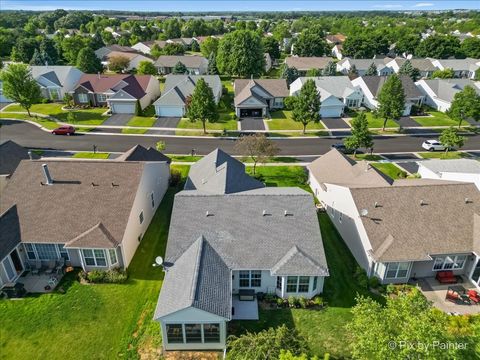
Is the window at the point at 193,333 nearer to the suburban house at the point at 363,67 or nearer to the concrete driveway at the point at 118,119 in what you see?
the concrete driveway at the point at 118,119

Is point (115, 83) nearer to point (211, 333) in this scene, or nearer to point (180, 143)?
point (180, 143)

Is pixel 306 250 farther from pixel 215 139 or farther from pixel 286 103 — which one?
pixel 286 103

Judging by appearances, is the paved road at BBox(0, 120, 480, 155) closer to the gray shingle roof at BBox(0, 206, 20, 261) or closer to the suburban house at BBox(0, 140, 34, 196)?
the suburban house at BBox(0, 140, 34, 196)

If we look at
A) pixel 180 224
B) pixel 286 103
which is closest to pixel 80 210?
pixel 180 224

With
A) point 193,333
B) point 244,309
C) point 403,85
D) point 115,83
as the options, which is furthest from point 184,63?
point 193,333

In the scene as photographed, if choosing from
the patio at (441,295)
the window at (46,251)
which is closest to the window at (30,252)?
the window at (46,251)

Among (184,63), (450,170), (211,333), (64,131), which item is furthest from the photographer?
(184,63)

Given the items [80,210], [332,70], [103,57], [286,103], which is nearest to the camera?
[80,210]
